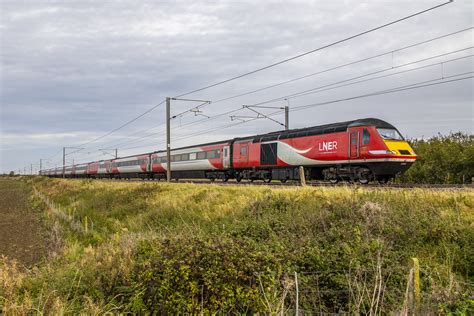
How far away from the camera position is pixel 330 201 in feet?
37.6

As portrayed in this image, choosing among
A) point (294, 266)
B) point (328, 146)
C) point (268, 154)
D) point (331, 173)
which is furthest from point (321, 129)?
point (294, 266)

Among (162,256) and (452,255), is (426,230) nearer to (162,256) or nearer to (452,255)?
(452,255)

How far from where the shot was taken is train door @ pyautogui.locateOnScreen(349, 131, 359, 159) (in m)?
19.3

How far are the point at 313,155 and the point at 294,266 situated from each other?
49.2 feet

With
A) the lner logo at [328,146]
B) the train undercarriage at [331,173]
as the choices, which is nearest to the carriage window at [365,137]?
the train undercarriage at [331,173]

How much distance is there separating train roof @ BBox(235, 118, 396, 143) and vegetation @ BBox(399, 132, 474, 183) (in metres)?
8.87

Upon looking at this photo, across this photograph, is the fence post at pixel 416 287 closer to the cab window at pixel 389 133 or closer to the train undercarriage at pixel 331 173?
the train undercarriage at pixel 331 173

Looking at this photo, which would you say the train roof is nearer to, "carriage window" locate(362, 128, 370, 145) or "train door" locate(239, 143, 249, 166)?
"carriage window" locate(362, 128, 370, 145)

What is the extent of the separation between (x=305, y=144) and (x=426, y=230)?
14.4 m

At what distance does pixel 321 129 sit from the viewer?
22047 mm

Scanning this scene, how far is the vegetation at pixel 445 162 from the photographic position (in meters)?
25.7

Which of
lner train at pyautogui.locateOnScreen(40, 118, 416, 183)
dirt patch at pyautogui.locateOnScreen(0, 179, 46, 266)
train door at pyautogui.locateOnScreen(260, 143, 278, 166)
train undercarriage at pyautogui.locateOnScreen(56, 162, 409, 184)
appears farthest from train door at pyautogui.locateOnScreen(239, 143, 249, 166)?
dirt patch at pyautogui.locateOnScreen(0, 179, 46, 266)

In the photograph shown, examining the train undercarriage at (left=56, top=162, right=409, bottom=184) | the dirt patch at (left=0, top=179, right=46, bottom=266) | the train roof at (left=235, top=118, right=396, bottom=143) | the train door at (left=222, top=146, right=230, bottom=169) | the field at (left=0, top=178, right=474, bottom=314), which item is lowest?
the dirt patch at (left=0, top=179, right=46, bottom=266)

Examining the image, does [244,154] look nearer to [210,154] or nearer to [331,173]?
[210,154]
